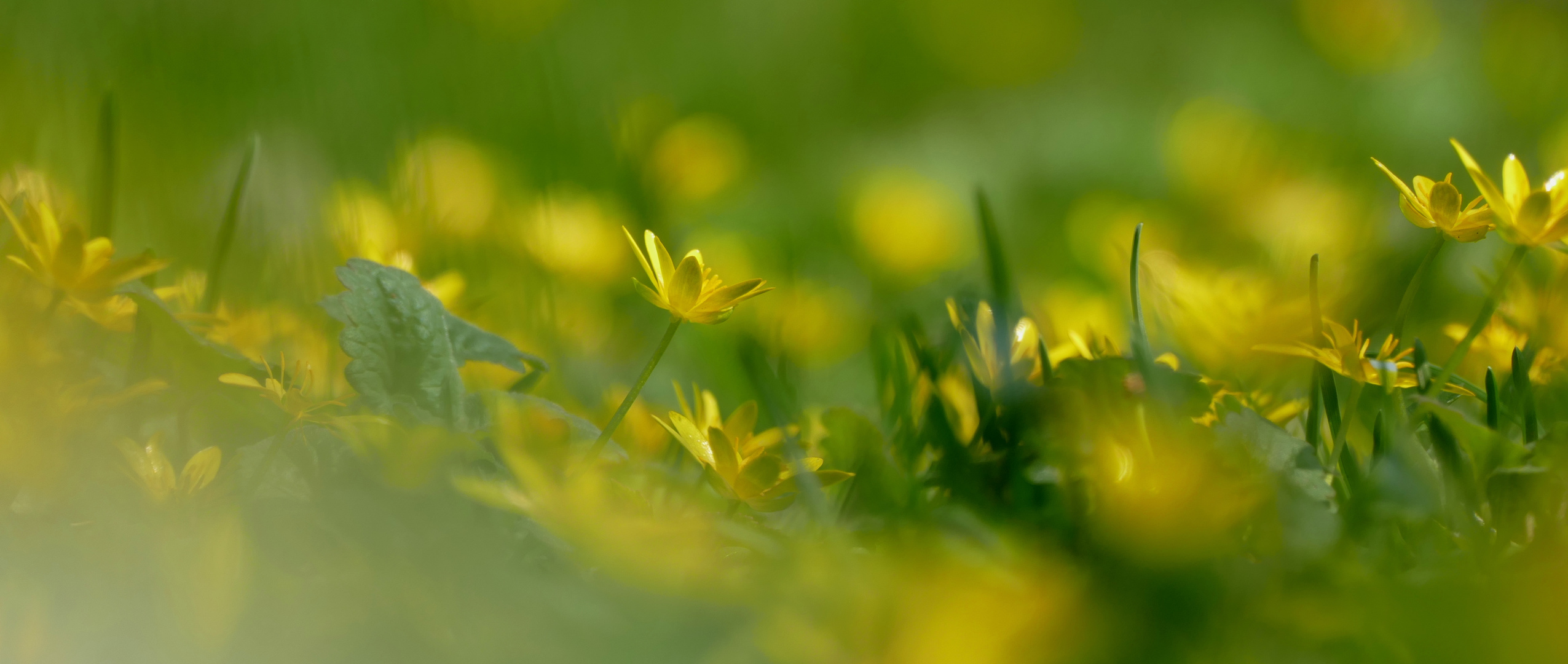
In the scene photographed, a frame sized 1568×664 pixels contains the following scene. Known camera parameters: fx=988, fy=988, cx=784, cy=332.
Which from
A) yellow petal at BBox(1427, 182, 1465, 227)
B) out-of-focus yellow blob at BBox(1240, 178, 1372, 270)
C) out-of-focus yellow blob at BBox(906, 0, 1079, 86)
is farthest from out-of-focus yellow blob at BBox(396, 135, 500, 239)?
out-of-focus yellow blob at BBox(906, 0, 1079, 86)

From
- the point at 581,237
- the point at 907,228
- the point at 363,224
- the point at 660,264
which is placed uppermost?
the point at 660,264

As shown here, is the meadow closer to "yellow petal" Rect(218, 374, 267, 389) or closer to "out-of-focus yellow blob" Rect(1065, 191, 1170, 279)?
"yellow petal" Rect(218, 374, 267, 389)

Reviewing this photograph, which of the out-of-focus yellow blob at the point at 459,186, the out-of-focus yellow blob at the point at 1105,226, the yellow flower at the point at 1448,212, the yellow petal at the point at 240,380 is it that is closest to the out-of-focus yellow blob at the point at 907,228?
the out-of-focus yellow blob at the point at 1105,226

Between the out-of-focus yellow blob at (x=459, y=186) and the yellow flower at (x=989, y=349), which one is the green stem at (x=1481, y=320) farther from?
the out-of-focus yellow blob at (x=459, y=186)

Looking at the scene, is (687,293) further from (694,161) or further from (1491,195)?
(694,161)

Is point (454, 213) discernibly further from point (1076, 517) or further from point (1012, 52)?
point (1012, 52)

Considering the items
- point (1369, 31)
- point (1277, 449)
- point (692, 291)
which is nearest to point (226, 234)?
point (692, 291)
